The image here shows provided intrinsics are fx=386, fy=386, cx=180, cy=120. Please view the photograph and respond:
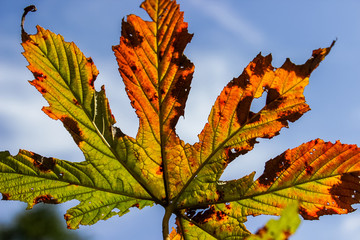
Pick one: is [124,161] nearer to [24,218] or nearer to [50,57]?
[50,57]

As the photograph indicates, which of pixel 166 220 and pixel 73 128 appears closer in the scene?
pixel 166 220

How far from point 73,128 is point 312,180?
0.96 m

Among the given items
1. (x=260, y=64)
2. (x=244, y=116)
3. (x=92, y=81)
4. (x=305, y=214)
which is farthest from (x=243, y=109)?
(x=92, y=81)

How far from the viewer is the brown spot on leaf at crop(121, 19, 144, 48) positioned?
57.1 inches

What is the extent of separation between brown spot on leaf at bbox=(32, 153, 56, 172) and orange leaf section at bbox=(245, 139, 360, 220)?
0.78m

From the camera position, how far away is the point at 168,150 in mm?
1555

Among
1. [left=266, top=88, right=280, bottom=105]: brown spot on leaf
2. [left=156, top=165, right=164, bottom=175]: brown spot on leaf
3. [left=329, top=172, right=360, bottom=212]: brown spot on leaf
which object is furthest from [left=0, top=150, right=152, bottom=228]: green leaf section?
[left=329, top=172, right=360, bottom=212]: brown spot on leaf

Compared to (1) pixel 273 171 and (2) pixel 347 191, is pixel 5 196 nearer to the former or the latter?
(1) pixel 273 171

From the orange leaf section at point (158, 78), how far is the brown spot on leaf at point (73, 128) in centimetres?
23

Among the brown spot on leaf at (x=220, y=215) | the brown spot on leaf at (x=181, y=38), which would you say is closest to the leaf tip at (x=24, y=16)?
the brown spot on leaf at (x=181, y=38)

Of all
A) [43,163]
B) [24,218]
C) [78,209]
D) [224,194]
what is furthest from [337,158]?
[24,218]

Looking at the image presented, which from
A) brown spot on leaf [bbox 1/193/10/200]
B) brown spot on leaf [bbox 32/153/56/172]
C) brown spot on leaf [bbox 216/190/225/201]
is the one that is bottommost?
brown spot on leaf [bbox 216/190/225/201]

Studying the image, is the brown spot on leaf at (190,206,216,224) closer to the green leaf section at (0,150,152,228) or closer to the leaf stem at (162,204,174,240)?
the leaf stem at (162,204,174,240)

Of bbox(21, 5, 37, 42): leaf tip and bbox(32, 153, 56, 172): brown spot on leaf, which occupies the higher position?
bbox(21, 5, 37, 42): leaf tip
